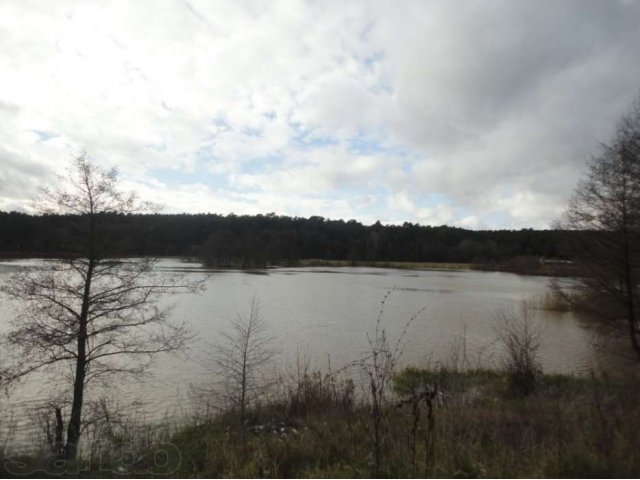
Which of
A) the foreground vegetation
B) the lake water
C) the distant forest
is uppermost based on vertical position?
the distant forest

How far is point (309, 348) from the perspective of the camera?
1744cm

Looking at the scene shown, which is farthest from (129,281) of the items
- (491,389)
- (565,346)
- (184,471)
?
(565,346)

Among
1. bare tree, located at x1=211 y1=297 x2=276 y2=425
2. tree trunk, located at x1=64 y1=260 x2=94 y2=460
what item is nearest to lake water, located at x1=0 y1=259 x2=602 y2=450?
bare tree, located at x1=211 y1=297 x2=276 y2=425

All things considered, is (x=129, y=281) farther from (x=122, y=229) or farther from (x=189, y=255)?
(x=189, y=255)

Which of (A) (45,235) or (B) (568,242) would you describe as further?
(B) (568,242)

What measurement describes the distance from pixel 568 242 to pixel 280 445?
50.8ft

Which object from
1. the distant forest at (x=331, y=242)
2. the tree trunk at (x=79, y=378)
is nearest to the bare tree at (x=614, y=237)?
the tree trunk at (x=79, y=378)

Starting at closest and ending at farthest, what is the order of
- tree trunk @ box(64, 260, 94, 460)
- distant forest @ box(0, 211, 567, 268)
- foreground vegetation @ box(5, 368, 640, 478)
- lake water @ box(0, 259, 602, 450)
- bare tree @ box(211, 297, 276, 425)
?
foreground vegetation @ box(5, 368, 640, 478) < tree trunk @ box(64, 260, 94, 460) < bare tree @ box(211, 297, 276, 425) < lake water @ box(0, 259, 602, 450) < distant forest @ box(0, 211, 567, 268)

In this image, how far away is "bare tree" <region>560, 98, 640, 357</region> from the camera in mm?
14562

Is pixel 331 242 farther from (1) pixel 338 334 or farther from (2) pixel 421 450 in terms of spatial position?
(2) pixel 421 450

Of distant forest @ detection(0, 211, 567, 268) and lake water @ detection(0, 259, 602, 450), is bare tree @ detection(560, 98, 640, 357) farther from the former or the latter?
distant forest @ detection(0, 211, 567, 268)

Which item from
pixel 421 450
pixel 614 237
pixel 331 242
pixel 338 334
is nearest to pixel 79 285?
pixel 421 450

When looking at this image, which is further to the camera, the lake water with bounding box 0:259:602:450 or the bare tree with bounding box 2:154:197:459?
the lake water with bounding box 0:259:602:450

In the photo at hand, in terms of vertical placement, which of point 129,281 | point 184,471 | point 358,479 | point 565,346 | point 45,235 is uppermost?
point 45,235
